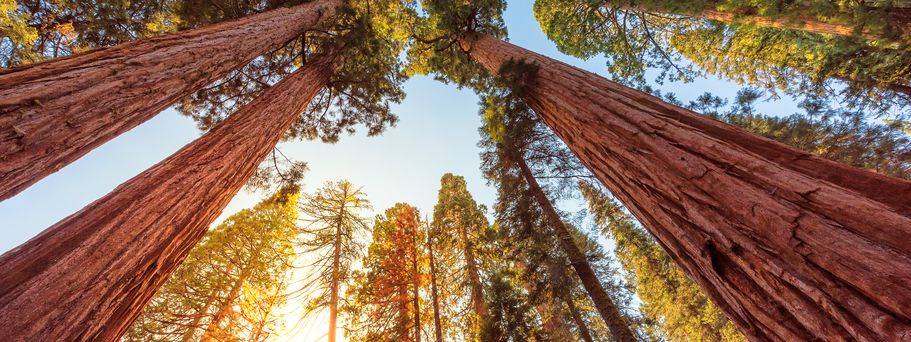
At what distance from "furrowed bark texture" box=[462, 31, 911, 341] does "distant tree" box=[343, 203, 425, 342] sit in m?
8.13

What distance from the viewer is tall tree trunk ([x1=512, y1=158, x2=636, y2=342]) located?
5.08 m

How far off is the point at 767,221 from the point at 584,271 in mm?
5034

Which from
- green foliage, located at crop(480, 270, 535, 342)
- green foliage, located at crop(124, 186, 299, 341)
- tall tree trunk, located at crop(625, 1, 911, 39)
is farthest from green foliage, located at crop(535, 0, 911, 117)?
green foliage, located at crop(124, 186, 299, 341)

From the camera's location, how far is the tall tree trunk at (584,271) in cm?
508

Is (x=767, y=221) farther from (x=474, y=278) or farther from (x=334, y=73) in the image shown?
(x=474, y=278)

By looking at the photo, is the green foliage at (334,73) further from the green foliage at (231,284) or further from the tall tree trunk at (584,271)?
the tall tree trunk at (584,271)

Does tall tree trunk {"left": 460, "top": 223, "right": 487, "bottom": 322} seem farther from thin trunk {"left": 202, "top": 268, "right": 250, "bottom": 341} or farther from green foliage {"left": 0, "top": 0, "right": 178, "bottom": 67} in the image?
green foliage {"left": 0, "top": 0, "right": 178, "bottom": 67}

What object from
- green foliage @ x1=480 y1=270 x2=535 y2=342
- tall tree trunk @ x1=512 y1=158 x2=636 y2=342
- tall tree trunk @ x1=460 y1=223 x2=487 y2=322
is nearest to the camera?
tall tree trunk @ x1=512 y1=158 x2=636 y2=342

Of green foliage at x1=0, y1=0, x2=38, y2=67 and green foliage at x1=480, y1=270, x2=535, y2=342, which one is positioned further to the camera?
green foliage at x1=480, y1=270, x2=535, y2=342

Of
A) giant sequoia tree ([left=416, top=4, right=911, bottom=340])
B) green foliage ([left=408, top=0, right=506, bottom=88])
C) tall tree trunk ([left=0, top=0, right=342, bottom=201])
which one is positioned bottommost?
giant sequoia tree ([left=416, top=4, right=911, bottom=340])

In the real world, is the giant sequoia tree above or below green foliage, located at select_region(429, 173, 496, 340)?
below

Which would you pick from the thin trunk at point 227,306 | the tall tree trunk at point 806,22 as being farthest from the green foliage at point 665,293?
the thin trunk at point 227,306

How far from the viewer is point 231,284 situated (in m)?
9.49

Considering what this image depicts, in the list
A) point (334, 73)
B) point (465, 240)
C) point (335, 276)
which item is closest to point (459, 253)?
point (465, 240)
